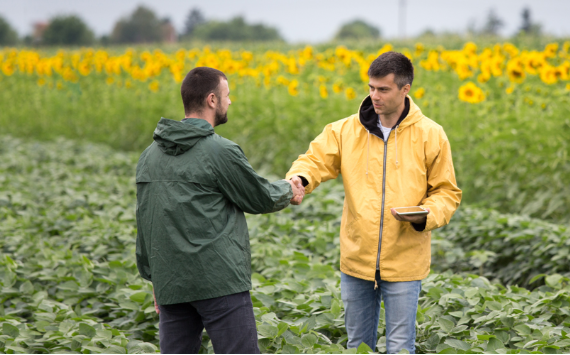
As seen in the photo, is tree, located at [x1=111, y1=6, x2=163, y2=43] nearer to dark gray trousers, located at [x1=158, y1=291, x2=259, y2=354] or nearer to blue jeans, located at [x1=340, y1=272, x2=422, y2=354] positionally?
blue jeans, located at [x1=340, y1=272, x2=422, y2=354]

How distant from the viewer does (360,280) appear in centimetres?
274

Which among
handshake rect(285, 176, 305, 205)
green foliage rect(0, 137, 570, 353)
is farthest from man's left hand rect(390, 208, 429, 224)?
green foliage rect(0, 137, 570, 353)

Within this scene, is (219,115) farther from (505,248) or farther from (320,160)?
(505,248)

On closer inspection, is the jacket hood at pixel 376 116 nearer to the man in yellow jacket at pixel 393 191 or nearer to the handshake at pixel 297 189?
the man in yellow jacket at pixel 393 191

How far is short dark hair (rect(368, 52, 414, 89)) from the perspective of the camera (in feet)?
8.43

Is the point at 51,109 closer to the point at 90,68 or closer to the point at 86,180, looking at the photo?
the point at 90,68

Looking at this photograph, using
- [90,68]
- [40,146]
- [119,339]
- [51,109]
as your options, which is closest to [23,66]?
[90,68]

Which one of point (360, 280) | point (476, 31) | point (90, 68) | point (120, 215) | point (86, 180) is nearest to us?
point (360, 280)

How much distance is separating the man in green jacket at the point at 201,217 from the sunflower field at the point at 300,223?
71 centimetres

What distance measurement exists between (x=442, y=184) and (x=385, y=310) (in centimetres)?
65

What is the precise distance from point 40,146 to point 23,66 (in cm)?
639

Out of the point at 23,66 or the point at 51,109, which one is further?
the point at 23,66

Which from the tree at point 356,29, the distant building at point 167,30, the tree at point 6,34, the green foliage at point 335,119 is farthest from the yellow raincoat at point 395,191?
the tree at point 356,29

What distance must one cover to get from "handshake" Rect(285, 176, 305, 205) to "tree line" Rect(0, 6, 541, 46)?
30.5 metres
